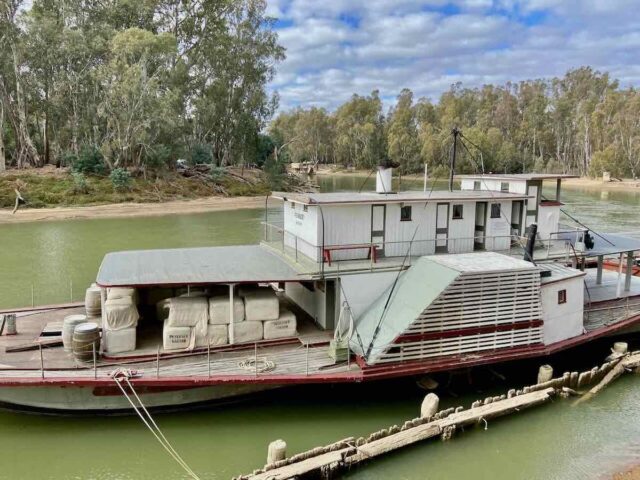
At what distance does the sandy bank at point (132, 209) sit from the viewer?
147 feet

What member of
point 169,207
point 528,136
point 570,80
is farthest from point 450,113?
point 169,207

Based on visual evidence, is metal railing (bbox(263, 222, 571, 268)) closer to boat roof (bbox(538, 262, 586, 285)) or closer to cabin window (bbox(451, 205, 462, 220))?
cabin window (bbox(451, 205, 462, 220))

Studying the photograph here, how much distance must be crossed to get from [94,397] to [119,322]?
1.69 m

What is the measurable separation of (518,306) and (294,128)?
472ft

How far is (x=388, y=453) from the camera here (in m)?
10.5

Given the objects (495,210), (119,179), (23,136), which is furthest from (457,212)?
(23,136)

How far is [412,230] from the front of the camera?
14758 millimetres

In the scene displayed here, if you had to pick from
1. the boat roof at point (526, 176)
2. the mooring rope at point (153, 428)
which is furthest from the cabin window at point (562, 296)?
the mooring rope at point (153, 428)

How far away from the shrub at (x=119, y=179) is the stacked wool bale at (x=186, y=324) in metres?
43.5

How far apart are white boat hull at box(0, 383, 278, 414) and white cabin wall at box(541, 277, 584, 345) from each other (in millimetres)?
7324

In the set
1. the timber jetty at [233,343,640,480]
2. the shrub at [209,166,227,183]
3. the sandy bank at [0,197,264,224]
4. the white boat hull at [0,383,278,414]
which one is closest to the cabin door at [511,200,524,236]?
the timber jetty at [233,343,640,480]

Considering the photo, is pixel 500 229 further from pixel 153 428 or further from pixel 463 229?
pixel 153 428

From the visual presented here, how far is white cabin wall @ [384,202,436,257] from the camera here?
47.9 ft

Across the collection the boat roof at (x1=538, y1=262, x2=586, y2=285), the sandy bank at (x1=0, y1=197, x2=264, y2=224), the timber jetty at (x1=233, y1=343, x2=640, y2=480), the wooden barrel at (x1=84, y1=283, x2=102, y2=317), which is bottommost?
the timber jetty at (x1=233, y1=343, x2=640, y2=480)
